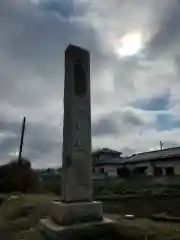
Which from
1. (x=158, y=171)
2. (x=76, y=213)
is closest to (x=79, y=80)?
(x=76, y=213)

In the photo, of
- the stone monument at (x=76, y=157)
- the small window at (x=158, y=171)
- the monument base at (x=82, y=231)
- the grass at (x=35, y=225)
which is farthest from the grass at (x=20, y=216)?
the small window at (x=158, y=171)

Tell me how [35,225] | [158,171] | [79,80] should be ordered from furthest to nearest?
[158,171] → [35,225] → [79,80]

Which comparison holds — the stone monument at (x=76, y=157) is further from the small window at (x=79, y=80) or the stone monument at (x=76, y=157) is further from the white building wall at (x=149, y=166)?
the white building wall at (x=149, y=166)

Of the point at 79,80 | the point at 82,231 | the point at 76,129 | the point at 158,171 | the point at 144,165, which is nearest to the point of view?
the point at 82,231

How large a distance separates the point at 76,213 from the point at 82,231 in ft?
1.07

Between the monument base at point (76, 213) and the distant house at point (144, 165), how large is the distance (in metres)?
23.0

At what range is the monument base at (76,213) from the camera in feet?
15.4

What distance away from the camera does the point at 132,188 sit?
22.2 metres

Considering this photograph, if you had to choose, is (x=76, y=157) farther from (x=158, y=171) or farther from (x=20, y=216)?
(x=158, y=171)

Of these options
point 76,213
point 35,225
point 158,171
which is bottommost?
point 35,225

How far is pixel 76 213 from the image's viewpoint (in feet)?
15.7

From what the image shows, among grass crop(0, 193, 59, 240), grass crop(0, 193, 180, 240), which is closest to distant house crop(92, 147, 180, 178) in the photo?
grass crop(0, 193, 59, 240)

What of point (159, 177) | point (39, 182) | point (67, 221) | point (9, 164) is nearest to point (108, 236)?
point (67, 221)

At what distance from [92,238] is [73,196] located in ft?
2.63
